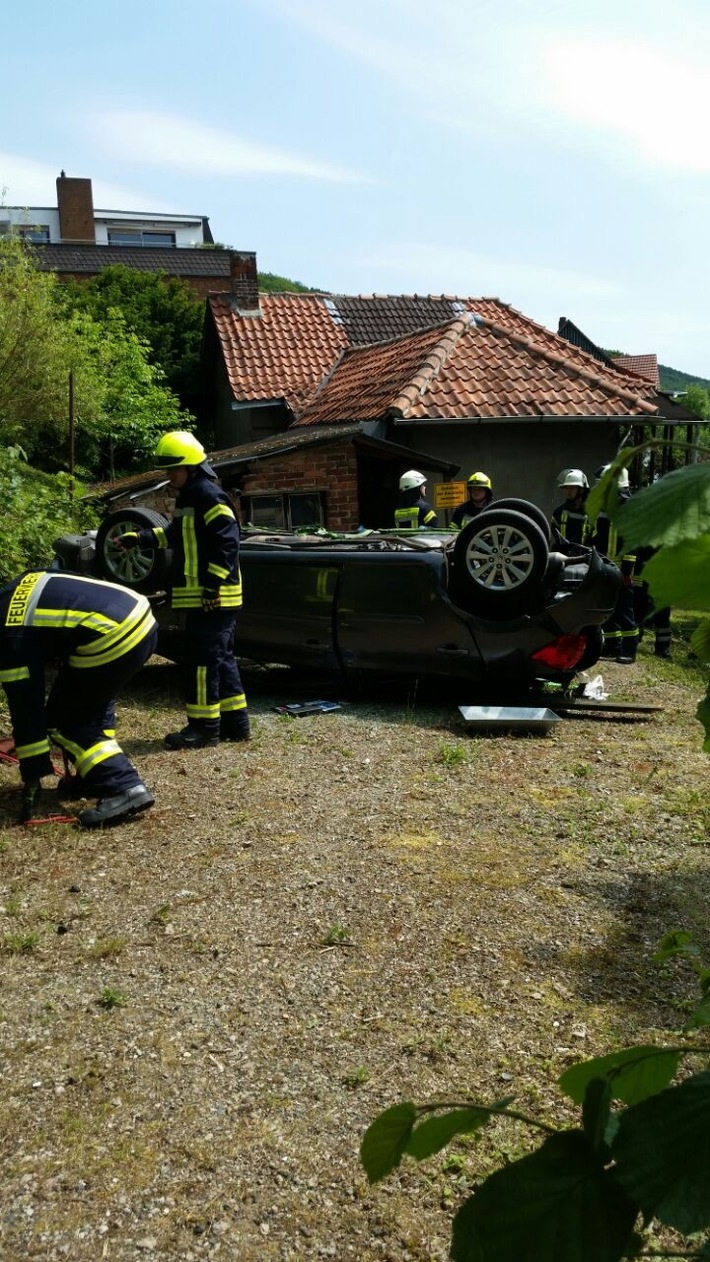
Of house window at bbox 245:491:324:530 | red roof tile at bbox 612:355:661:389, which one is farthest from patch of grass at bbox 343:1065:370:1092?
red roof tile at bbox 612:355:661:389

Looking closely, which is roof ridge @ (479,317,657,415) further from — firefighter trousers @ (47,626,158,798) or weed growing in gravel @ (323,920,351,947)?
weed growing in gravel @ (323,920,351,947)

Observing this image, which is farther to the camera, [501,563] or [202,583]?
[501,563]

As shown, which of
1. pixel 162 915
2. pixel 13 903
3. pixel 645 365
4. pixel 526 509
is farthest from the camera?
pixel 645 365

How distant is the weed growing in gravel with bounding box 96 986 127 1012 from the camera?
3695 millimetres

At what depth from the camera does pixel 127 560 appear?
828 cm

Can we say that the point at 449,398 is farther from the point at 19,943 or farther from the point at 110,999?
the point at 110,999

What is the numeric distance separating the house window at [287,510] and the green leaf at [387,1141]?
12.7 meters

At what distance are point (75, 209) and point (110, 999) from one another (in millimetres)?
53564

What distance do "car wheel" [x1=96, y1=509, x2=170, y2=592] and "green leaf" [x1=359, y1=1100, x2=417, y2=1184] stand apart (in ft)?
24.4

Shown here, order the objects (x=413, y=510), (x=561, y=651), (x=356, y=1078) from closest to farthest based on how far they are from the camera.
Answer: (x=356, y=1078) → (x=561, y=651) → (x=413, y=510)

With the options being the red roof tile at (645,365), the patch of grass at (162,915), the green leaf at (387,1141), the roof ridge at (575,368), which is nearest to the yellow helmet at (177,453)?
the patch of grass at (162,915)

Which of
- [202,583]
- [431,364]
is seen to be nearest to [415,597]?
[202,583]

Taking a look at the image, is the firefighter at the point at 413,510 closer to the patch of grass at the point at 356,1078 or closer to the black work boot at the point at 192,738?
the black work boot at the point at 192,738

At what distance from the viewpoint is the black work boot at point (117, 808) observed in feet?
17.9
